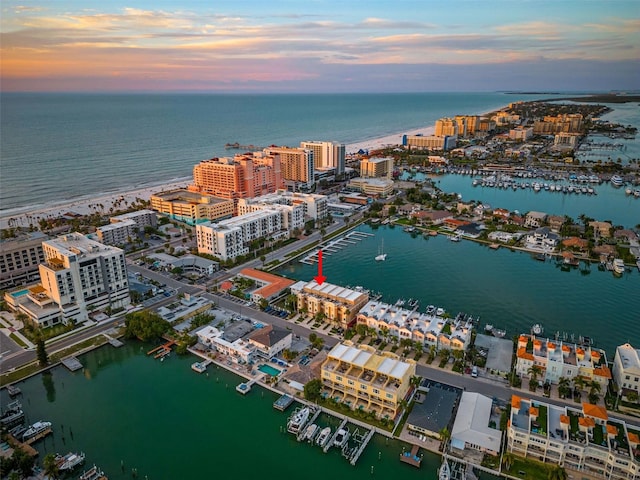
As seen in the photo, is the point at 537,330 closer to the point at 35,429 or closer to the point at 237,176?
the point at 35,429

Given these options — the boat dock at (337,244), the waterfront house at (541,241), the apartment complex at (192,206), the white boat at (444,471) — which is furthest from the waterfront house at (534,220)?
the white boat at (444,471)

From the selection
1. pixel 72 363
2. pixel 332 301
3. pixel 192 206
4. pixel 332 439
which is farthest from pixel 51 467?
pixel 192 206

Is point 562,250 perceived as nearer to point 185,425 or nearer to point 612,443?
point 612,443

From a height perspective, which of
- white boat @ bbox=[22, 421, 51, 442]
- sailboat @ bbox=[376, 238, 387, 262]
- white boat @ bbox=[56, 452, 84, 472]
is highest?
sailboat @ bbox=[376, 238, 387, 262]

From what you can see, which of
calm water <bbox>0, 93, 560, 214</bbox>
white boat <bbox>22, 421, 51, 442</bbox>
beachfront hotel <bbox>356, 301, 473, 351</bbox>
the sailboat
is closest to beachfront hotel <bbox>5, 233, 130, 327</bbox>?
white boat <bbox>22, 421, 51, 442</bbox>

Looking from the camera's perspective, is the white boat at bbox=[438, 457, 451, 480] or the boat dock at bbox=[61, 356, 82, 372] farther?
the boat dock at bbox=[61, 356, 82, 372]

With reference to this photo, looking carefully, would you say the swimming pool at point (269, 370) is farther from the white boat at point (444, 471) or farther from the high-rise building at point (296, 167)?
the high-rise building at point (296, 167)

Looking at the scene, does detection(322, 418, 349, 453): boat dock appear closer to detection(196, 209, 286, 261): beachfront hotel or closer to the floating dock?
the floating dock
